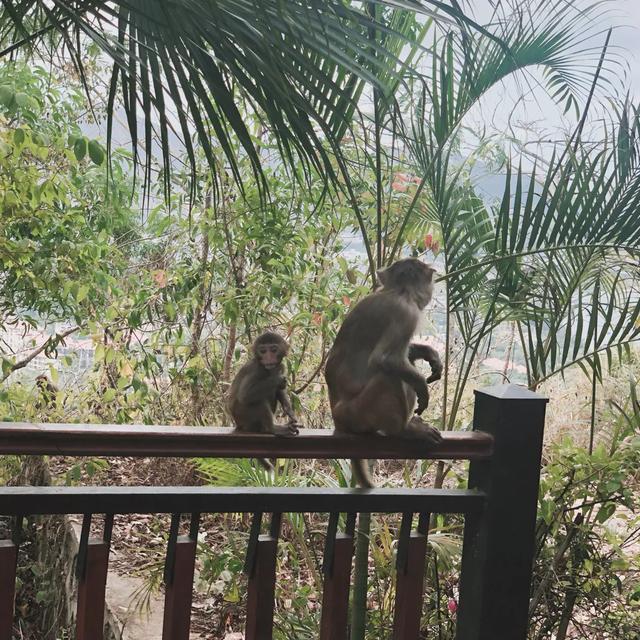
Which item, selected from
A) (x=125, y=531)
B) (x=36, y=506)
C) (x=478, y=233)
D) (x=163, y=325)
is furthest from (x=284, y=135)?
(x=125, y=531)

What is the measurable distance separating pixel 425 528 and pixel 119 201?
2967 millimetres

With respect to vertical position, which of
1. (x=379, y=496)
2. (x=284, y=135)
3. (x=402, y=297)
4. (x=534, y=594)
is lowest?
(x=534, y=594)

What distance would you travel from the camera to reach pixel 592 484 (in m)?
3.13

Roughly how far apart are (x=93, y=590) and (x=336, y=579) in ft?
1.44

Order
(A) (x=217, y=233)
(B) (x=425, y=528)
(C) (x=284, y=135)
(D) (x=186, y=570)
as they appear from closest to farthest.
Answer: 1. (D) (x=186, y=570)
2. (B) (x=425, y=528)
3. (C) (x=284, y=135)
4. (A) (x=217, y=233)

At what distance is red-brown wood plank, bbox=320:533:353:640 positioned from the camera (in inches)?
58.7

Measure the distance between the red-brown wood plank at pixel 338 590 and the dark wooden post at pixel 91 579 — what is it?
413 mm

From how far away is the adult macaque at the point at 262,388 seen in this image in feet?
7.83

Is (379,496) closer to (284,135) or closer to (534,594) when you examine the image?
(284,135)

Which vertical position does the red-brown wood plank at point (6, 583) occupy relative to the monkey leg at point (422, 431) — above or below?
below

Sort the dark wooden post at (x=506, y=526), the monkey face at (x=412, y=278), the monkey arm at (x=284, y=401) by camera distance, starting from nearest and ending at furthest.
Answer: the dark wooden post at (x=506, y=526) → the monkey arm at (x=284, y=401) → the monkey face at (x=412, y=278)

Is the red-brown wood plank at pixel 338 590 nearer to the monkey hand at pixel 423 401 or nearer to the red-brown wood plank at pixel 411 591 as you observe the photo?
the red-brown wood plank at pixel 411 591

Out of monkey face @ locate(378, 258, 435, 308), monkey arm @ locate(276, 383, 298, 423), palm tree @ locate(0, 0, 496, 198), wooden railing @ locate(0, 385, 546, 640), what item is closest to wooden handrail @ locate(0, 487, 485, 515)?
wooden railing @ locate(0, 385, 546, 640)

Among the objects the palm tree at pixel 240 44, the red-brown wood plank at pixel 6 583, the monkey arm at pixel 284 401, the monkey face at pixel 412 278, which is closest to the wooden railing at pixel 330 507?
the red-brown wood plank at pixel 6 583
